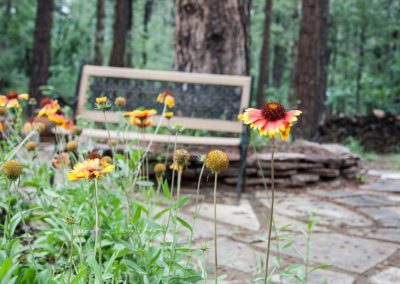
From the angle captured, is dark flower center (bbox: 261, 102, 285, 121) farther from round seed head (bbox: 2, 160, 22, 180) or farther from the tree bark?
the tree bark

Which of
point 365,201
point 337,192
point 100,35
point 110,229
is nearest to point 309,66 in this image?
point 337,192

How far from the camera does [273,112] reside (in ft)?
4.01

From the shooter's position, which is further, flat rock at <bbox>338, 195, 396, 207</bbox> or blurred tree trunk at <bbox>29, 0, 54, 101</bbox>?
blurred tree trunk at <bbox>29, 0, 54, 101</bbox>

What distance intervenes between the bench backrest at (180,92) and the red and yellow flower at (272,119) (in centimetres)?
312

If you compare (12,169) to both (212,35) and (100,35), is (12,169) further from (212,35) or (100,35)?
(100,35)

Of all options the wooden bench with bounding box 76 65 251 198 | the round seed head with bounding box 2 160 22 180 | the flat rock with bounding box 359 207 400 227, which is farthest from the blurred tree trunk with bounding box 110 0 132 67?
the round seed head with bounding box 2 160 22 180

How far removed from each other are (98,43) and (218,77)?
12.0 meters

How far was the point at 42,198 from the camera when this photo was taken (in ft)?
7.25

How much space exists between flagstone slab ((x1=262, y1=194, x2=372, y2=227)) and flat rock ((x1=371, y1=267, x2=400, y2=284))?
0.73 meters

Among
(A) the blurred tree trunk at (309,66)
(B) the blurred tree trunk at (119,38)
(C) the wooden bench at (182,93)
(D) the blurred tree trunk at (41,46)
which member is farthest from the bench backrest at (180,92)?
(B) the blurred tree trunk at (119,38)

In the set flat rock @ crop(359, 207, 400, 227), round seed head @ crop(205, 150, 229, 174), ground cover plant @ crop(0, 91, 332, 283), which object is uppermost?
round seed head @ crop(205, 150, 229, 174)

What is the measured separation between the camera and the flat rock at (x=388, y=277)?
214cm

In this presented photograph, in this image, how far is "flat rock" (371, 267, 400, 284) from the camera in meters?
2.14

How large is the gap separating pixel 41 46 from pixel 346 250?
9691 mm
